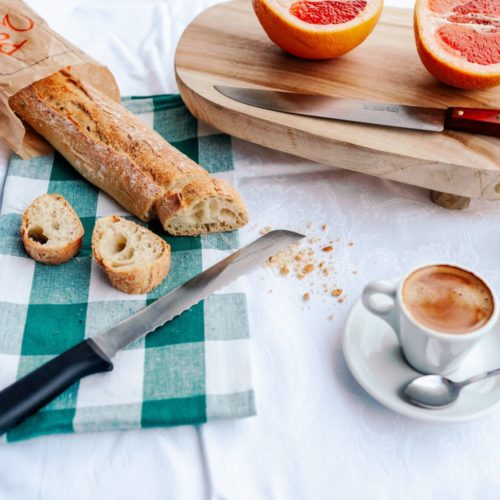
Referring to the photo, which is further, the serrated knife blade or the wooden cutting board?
the wooden cutting board

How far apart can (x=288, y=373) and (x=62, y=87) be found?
44.8 inches

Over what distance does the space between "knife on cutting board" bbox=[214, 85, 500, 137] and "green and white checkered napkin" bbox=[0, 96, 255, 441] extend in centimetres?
42

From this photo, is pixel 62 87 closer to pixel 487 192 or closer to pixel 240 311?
pixel 240 311

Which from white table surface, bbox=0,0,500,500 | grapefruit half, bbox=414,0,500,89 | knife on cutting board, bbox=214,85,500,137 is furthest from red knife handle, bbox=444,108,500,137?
white table surface, bbox=0,0,500,500

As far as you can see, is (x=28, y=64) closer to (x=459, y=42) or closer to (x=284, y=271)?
(x=284, y=271)

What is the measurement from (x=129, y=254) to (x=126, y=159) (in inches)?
12.5

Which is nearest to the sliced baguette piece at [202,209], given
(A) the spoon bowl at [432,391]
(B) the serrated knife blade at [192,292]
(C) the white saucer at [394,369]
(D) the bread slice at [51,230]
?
(B) the serrated knife blade at [192,292]

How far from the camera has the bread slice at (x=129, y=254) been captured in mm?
1479

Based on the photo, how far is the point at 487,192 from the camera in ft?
5.34

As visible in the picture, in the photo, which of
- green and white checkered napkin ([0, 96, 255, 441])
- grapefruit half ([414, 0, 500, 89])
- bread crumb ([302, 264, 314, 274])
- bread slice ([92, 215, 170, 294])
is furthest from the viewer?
grapefruit half ([414, 0, 500, 89])

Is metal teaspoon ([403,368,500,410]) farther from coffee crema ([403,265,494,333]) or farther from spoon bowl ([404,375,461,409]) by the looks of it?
coffee crema ([403,265,494,333])

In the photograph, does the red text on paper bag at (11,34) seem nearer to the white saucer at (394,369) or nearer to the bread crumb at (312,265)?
the bread crumb at (312,265)

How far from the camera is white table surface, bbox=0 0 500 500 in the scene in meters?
1.21

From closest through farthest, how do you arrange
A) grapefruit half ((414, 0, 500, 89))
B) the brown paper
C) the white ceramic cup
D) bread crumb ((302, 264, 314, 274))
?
1. the white ceramic cup
2. bread crumb ((302, 264, 314, 274))
3. grapefruit half ((414, 0, 500, 89))
4. the brown paper
